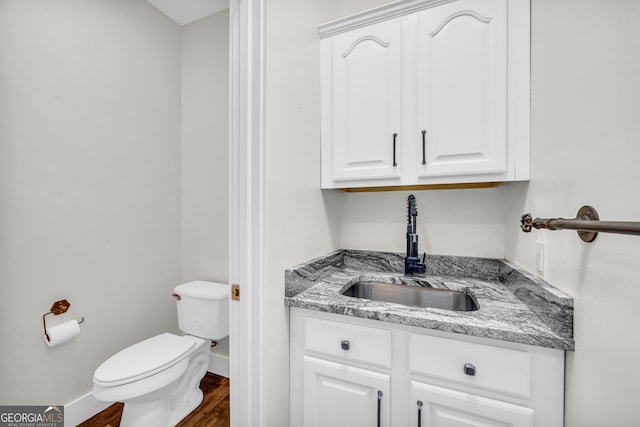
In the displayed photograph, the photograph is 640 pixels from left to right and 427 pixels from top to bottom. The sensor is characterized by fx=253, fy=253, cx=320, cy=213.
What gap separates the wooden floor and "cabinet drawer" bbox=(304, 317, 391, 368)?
920 mm

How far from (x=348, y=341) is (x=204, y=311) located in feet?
3.69

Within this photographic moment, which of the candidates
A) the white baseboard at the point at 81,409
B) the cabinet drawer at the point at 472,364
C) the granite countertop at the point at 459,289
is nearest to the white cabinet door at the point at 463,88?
the granite countertop at the point at 459,289

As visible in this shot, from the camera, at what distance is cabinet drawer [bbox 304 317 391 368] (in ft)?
3.18

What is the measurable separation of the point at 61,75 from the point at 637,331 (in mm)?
2500

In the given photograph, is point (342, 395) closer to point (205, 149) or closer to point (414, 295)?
point (414, 295)

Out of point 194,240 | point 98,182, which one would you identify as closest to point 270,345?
point 194,240

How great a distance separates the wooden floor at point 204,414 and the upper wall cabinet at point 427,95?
4.98ft

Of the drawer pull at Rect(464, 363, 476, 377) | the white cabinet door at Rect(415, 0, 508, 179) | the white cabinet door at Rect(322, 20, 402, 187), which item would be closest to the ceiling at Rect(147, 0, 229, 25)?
the white cabinet door at Rect(322, 20, 402, 187)

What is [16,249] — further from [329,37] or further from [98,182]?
[329,37]

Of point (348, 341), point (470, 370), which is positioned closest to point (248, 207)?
point (348, 341)

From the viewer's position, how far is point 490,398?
0.84 m

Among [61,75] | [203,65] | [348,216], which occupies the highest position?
[203,65]

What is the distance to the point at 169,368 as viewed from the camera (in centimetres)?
136

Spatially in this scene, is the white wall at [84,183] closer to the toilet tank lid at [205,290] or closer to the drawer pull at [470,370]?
the toilet tank lid at [205,290]
